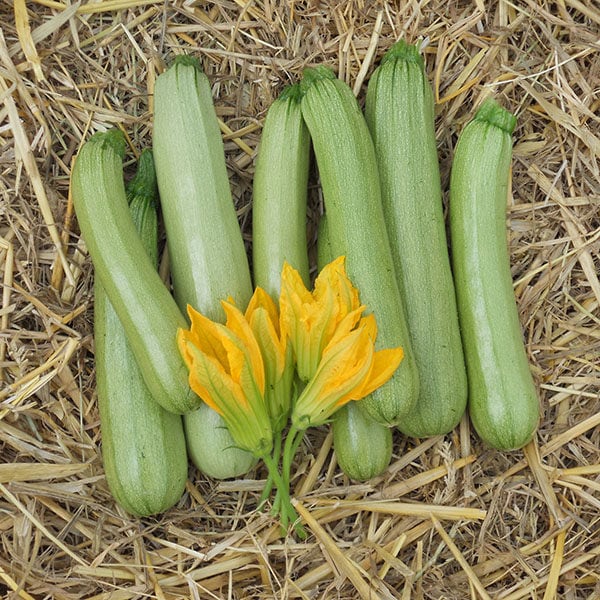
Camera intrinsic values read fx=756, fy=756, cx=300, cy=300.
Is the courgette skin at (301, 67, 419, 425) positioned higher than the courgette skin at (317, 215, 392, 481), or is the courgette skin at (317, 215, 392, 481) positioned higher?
the courgette skin at (301, 67, 419, 425)

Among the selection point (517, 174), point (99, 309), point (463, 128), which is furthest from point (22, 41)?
point (517, 174)

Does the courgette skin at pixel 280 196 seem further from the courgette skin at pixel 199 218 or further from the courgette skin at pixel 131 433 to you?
the courgette skin at pixel 131 433

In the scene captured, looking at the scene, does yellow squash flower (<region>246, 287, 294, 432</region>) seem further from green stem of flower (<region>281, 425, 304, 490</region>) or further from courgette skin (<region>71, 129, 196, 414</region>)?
courgette skin (<region>71, 129, 196, 414</region>)

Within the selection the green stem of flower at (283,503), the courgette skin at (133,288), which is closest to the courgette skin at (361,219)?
the green stem of flower at (283,503)

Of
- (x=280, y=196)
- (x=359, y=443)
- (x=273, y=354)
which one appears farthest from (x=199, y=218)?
(x=359, y=443)

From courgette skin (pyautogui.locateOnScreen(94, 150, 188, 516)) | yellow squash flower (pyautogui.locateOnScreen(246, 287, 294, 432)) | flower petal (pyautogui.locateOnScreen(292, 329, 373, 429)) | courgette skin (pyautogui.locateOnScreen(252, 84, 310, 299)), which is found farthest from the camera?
courgette skin (pyautogui.locateOnScreen(252, 84, 310, 299))

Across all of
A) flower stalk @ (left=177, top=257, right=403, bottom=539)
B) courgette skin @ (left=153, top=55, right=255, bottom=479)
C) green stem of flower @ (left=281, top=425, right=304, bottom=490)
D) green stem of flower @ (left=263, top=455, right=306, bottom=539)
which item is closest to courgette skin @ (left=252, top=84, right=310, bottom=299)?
courgette skin @ (left=153, top=55, right=255, bottom=479)

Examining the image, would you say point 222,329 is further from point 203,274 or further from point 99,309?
point 99,309
